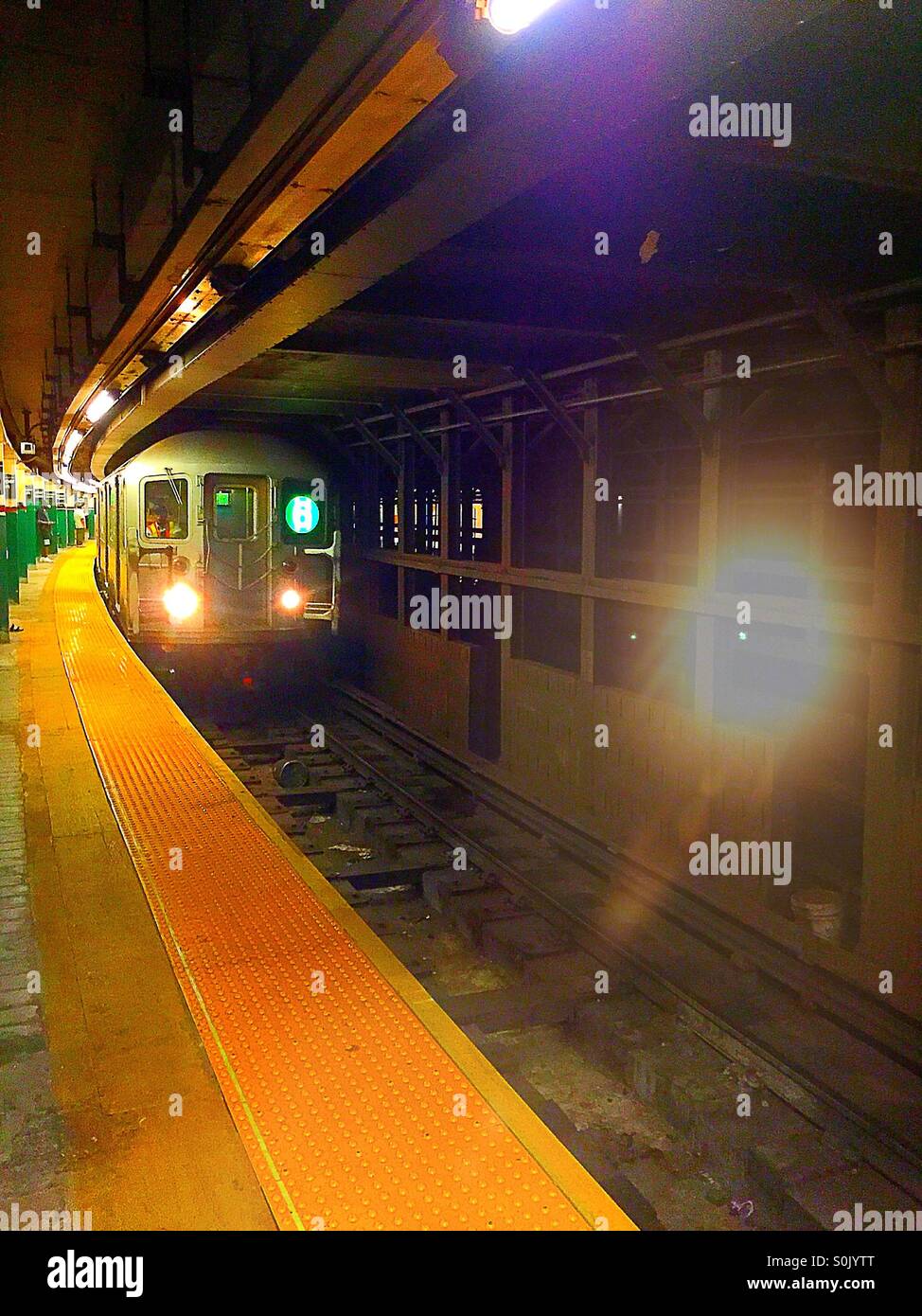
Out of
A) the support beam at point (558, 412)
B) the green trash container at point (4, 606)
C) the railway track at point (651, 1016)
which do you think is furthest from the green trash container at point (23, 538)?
the support beam at point (558, 412)

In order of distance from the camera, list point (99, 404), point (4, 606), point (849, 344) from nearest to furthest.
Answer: point (849, 344) → point (99, 404) → point (4, 606)

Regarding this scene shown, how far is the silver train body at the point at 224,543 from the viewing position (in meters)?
12.3

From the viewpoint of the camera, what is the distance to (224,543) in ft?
41.3

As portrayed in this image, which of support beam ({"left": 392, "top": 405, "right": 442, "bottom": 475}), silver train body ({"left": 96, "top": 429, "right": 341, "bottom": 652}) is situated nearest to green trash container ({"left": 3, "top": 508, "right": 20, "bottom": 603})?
silver train body ({"left": 96, "top": 429, "right": 341, "bottom": 652})

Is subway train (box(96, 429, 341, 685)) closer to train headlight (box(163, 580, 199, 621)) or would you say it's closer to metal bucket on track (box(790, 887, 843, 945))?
train headlight (box(163, 580, 199, 621))

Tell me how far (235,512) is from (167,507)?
2.63 ft

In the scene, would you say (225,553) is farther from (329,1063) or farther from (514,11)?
(514,11)

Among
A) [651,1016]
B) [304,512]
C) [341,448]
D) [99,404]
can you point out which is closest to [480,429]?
[99,404]

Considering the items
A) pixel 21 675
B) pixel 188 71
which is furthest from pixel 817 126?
pixel 21 675

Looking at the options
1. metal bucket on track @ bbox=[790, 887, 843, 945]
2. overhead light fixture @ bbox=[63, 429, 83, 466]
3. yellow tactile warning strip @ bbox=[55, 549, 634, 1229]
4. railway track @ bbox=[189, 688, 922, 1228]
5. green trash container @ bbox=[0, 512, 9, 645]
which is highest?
overhead light fixture @ bbox=[63, 429, 83, 466]

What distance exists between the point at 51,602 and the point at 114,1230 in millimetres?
16485

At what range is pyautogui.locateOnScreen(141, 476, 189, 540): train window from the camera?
40.4 ft

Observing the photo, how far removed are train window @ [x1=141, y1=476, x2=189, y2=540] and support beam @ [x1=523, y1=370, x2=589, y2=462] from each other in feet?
18.1
